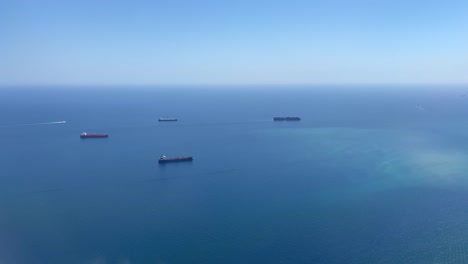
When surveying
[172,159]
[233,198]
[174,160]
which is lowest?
[233,198]

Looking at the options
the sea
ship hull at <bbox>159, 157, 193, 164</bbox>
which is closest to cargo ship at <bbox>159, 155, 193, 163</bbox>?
ship hull at <bbox>159, 157, 193, 164</bbox>

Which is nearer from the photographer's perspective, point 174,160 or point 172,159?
point 172,159

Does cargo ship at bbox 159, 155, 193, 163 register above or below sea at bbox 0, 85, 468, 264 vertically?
above

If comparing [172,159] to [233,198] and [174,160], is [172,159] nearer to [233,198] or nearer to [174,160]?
[174,160]

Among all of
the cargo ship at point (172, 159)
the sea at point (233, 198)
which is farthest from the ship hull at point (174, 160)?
the sea at point (233, 198)

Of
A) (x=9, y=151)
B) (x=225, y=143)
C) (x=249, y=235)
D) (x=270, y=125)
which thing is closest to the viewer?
(x=249, y=235)

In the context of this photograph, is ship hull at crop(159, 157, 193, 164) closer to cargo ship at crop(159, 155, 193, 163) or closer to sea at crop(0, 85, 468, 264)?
cargo ship at crop(159, 155, 193, 163)

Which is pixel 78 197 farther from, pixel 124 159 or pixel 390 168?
pixel 390 168

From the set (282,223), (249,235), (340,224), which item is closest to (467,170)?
(340,224)

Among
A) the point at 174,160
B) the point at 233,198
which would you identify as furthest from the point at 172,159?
the point at 233,198
